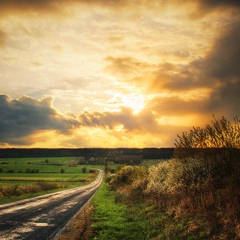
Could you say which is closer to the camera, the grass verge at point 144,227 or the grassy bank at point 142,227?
the grass verge at point 144,227

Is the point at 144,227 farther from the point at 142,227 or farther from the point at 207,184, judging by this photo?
the point at 207,184

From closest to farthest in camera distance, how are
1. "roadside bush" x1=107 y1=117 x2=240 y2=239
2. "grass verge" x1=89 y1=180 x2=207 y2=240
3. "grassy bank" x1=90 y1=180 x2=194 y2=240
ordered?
"roadside bush" x1=107 y1=117 x2=240 y2=239 → "grass verge" x1=89 y1=180 x2=207 y2=240 → "grassy bank" x1=90 y1=180 x2=194 y2=240

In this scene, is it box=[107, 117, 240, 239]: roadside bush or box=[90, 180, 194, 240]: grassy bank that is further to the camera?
box=[90, 180, 194, 240]: grassy bank

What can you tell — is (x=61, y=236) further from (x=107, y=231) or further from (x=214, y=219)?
(x=214, y=219)

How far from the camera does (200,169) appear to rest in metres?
16.2

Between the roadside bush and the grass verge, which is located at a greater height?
the roadside bush

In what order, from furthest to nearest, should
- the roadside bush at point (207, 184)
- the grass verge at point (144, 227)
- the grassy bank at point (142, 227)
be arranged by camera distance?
1. the grassy bank at point (142, 227)
2. the grass verge at point (144, 227)
3. the roadside bush at point (207, 184)

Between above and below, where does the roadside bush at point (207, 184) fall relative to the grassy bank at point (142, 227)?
above

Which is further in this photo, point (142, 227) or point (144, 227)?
point (142, 227)

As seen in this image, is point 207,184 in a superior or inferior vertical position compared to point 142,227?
superior

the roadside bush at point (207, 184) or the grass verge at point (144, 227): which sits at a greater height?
the roadside bush at point (207, 184)

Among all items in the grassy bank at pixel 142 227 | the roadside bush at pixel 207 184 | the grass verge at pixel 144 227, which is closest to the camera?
the roadside bush at pixel 207 184

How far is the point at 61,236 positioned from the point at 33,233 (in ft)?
5.57

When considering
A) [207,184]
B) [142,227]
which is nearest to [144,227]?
[142,227]
